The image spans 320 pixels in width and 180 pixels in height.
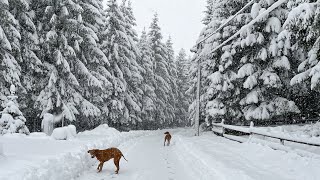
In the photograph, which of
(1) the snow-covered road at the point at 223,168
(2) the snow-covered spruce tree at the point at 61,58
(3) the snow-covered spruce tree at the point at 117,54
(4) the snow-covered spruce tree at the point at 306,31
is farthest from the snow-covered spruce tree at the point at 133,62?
(1) the snow-covered road at the point at 223,168

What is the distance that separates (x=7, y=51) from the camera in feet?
68.7

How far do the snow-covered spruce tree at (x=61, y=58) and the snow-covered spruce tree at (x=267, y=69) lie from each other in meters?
11.1

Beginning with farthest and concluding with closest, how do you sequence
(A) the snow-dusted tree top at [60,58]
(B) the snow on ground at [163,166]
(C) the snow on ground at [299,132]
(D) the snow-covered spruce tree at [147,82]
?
1. (D) the snow-covered spruce tree at [147,82]
2. (A) the snow-dusted tree top at [60,58]
3. (C) the snow on ground at [299,132]
4. (B) the snow on ground at [163,166]

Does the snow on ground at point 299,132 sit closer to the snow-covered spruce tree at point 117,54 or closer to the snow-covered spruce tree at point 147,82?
the snow-covered spruce tree at point 117,54

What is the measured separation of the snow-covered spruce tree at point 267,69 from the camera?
20.5m

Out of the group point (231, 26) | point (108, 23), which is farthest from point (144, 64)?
point (231, 26)

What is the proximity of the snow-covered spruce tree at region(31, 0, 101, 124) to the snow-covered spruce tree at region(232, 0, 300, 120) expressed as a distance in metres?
11.1

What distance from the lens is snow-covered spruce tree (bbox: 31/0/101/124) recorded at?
76.4 feet

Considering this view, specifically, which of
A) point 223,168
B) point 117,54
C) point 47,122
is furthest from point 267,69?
point 117,54

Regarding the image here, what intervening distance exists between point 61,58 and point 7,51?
3.57 meters

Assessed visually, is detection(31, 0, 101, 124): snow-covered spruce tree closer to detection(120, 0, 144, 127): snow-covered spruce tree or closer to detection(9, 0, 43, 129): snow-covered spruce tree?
detection(9, 0, 43, 129): snow-covered spruce tree

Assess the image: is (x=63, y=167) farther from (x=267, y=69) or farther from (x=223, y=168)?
(x=267, y=69)

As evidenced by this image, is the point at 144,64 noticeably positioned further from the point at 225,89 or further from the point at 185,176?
the point at 185,176

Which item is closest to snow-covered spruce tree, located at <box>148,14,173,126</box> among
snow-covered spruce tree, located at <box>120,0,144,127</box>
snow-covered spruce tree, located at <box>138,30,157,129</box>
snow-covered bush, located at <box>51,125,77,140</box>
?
snow-covered spruce tree, located at <box>138,30,157,129</box>
